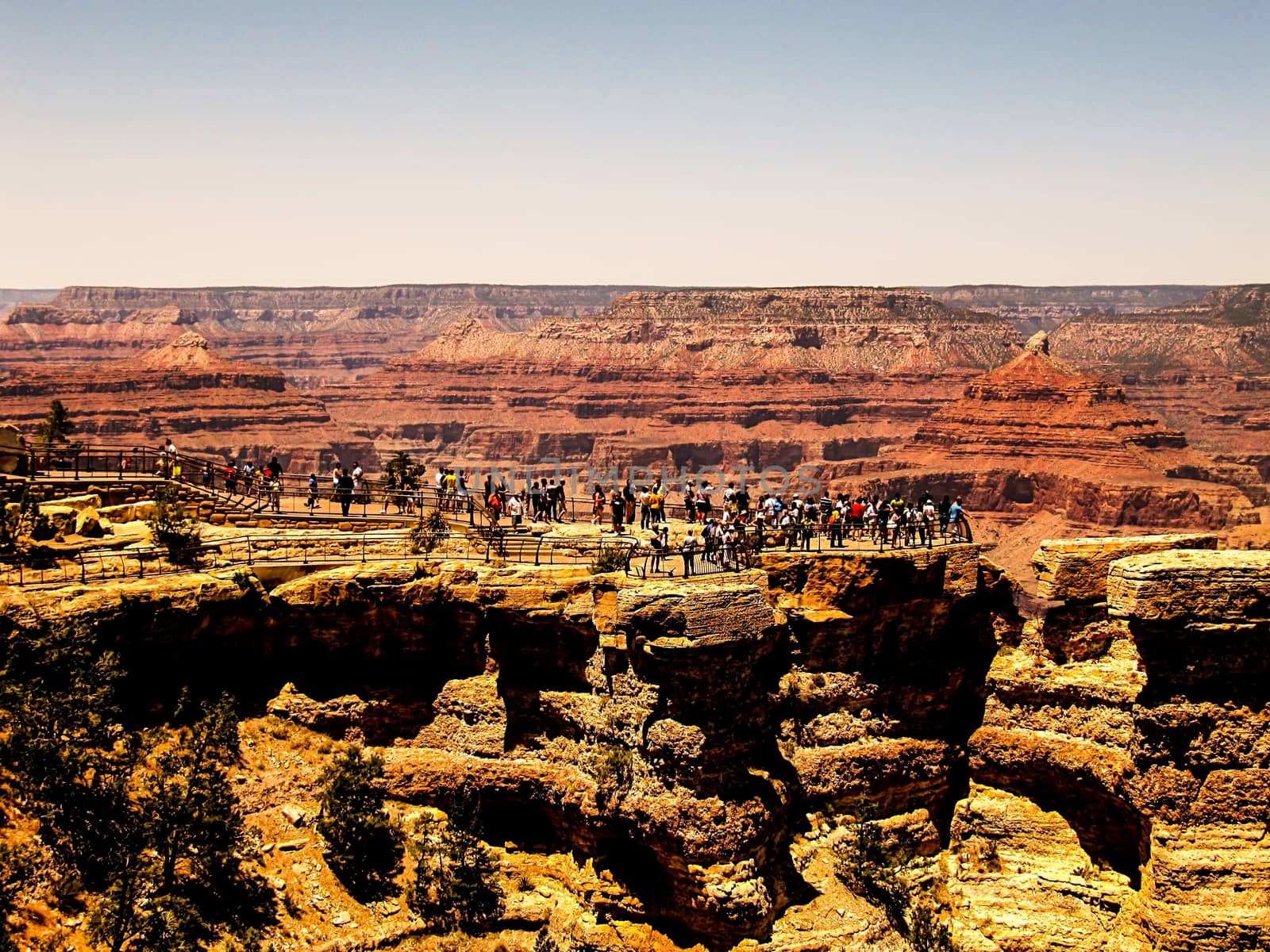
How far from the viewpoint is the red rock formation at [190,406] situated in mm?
159375

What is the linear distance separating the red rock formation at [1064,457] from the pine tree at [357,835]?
106859mm

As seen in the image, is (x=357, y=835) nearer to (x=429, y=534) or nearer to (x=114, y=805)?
(x=114, y=805)

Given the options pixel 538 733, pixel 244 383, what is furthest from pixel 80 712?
pixel 244 383

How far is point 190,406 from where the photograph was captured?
568 feet

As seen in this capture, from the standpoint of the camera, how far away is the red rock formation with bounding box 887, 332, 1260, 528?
5059 inches

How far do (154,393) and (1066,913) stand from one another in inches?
6157

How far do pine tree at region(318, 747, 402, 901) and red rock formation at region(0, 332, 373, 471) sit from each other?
12471cm

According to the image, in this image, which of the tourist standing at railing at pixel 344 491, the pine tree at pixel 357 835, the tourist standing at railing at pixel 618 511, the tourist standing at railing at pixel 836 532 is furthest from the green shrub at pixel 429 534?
the tourist standing at railing at pixel 836 532

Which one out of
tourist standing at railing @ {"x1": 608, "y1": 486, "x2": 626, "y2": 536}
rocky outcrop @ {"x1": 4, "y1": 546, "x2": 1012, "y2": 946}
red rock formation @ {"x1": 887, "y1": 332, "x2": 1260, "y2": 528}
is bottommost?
red rock formation @ {"x1": 887, "y1": 332, "x2": 1260, "y2": 528}

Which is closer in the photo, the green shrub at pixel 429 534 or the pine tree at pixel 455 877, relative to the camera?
the pine tree at pixel 455 877

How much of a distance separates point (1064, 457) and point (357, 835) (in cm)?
12373

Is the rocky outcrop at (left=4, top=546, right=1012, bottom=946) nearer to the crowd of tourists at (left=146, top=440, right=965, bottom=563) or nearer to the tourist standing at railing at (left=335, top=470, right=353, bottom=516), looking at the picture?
the crowd of tourists at (left=146, top=440, right=965, bottom=563)

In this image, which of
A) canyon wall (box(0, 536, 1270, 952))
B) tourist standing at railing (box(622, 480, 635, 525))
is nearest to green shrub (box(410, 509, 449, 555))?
canyon wall (box(0, 536, 1270, 952))

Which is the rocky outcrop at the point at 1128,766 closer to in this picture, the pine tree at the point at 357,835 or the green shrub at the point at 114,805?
the pine tree at the point at 357,835
